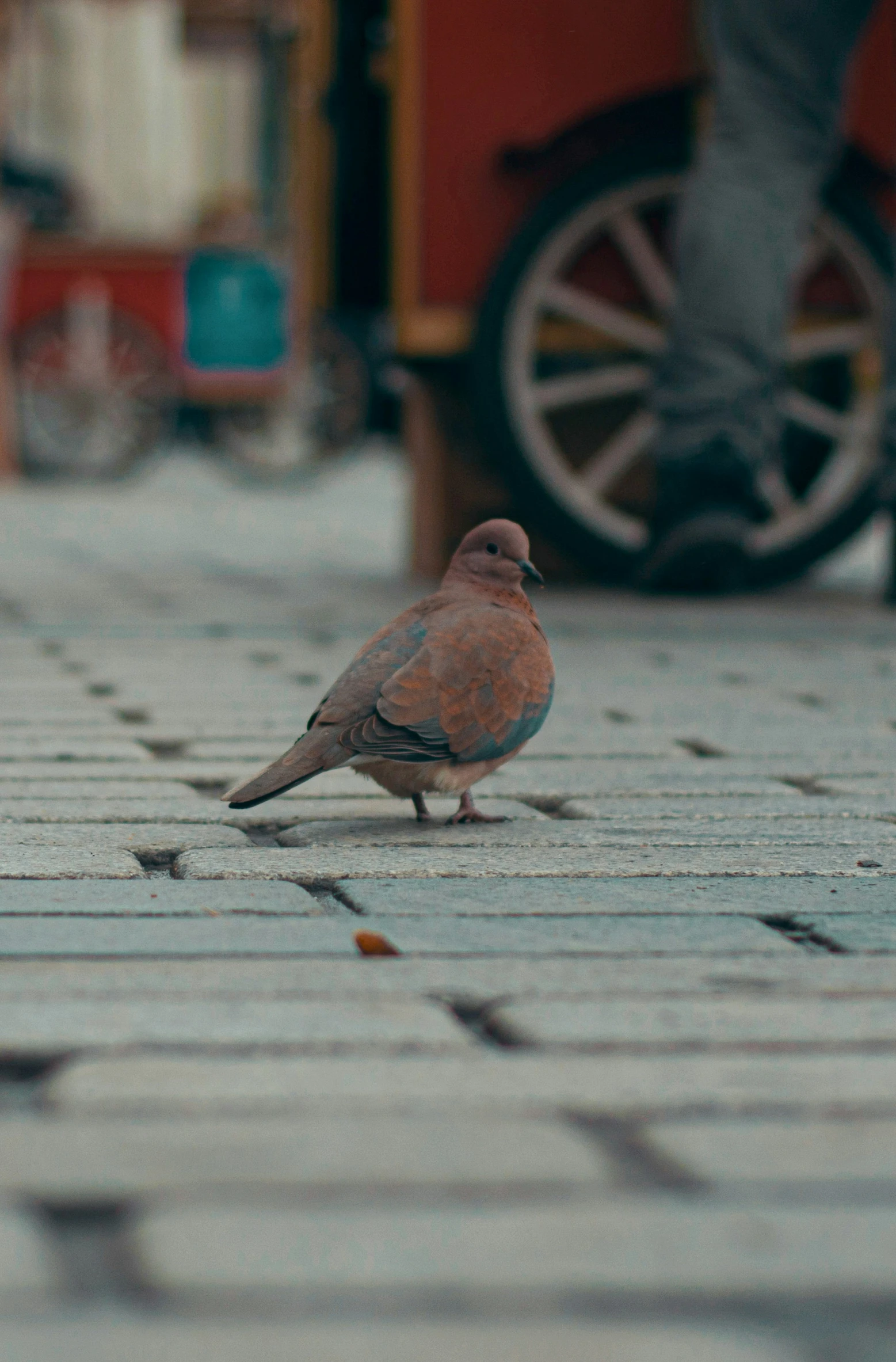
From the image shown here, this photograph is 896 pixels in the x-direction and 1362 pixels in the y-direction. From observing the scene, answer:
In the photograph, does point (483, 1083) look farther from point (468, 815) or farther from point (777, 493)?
point (777, 493)

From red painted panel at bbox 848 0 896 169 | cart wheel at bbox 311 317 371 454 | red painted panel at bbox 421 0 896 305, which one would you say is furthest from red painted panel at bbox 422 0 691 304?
cart wheel at bbox 311 317 371 454

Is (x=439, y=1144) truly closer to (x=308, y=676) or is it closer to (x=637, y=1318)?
(x=637, y=1318)

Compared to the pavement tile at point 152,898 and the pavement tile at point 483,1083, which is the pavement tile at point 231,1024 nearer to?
the pavement tile at point 483,1083

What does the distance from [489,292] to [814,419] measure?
0.93 m

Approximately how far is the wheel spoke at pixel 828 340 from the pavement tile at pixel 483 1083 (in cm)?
426

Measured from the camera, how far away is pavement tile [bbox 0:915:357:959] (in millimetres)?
1979

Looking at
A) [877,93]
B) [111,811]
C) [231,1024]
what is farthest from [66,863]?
[877,93]

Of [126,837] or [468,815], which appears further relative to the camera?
[468,815]

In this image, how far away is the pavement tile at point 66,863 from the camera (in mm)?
2324

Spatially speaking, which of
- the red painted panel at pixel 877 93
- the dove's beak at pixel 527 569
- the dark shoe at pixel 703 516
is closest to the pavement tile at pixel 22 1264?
the dove's beak at pixel 527 569

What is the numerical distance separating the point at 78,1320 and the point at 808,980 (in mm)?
911

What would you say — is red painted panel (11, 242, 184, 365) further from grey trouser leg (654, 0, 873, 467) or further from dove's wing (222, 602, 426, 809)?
dove's wing (222, 602, 426, 809)

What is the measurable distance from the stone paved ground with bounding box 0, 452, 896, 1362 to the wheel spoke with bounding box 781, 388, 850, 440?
2.23 metres

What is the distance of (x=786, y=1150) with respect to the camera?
1.43 metres
